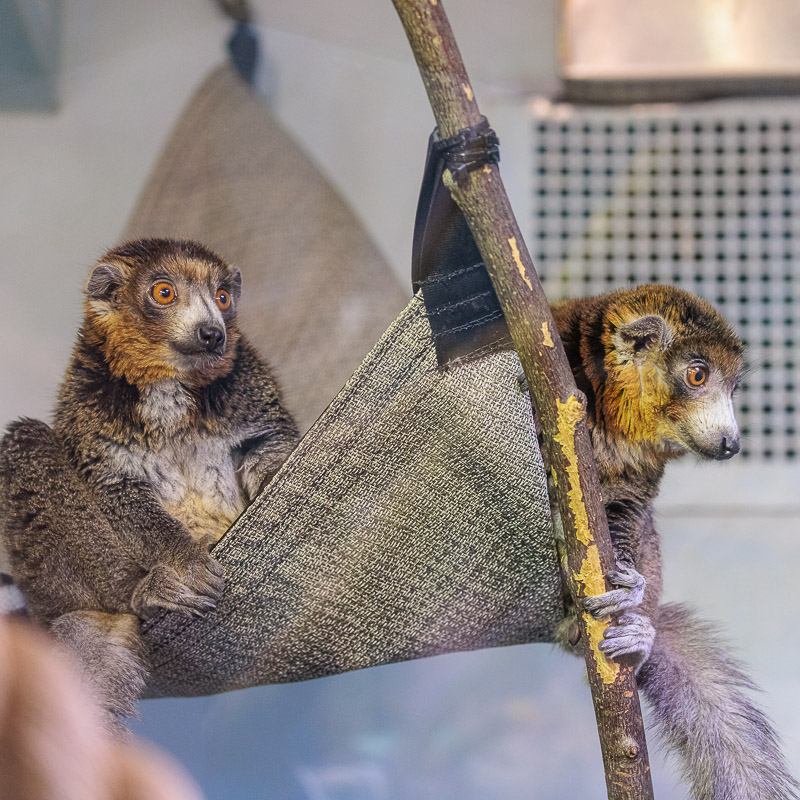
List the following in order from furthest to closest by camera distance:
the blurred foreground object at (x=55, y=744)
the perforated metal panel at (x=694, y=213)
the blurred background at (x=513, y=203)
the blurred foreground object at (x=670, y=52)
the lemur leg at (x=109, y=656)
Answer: the blurred foreground object at (x=670, y=52), the perforated metal panel at (x=694, y=213), the blurred background at (x=513, y=203), the lemur leg at (x=109, y=656), the blurred foreground object at (x=55, y=744)

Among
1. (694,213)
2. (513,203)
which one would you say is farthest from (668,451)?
(694,213)

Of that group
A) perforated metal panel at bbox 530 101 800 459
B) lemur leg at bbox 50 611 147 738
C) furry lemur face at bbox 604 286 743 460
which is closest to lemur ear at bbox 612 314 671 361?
furry lemur face at bbox 604 286 743 460

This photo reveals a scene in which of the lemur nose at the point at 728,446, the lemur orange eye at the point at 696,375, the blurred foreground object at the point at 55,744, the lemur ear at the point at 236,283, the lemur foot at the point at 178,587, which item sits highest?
the lemur ear at the point at 236,283

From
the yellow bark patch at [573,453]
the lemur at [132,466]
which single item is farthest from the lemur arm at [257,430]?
the yellow bark patch at [573,453]

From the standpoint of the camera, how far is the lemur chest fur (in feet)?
3.07

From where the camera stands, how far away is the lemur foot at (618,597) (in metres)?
0.94

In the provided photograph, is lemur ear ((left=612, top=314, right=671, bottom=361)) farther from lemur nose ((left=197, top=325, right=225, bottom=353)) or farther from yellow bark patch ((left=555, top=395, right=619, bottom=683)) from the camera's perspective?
lemur nose ((left=197, top=325, right=225, bottom=353))

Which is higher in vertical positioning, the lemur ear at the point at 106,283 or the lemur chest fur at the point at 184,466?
the lemur ear at the point at 106,283

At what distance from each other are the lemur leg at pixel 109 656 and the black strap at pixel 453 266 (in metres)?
0.48

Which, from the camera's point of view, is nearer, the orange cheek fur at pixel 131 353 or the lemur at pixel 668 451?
the orange cheek fur at pixel 131 353

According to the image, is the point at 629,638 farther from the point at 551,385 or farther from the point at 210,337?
the point at 210,337

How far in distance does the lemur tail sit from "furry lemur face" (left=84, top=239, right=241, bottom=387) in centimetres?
68

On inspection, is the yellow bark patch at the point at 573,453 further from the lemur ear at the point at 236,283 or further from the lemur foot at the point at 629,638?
the lemur ear at the point at 236,283

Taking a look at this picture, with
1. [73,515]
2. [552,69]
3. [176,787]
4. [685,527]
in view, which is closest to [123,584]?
[73,515]
